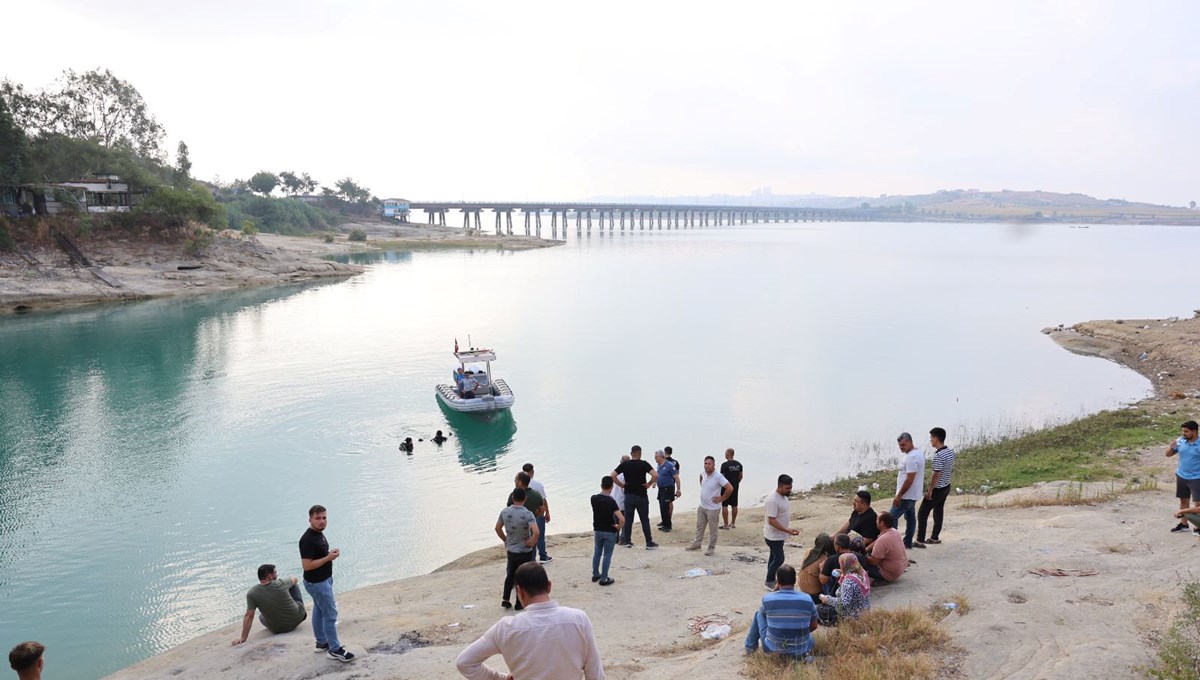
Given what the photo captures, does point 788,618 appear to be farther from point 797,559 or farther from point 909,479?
point 797,559

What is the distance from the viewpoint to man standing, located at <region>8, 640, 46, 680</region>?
588 cm

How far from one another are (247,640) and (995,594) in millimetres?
10024

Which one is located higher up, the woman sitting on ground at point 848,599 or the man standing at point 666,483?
the woman sitting on ground at point 848,599

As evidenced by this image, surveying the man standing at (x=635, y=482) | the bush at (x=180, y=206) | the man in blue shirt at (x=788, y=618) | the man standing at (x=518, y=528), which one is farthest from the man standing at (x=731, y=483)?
the bush at (x=180, y=206)

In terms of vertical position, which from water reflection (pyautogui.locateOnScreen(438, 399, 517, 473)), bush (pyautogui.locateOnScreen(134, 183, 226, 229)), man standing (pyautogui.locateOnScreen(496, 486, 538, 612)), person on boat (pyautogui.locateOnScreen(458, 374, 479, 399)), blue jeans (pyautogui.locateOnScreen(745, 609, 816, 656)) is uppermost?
bush (pyautogui.locateOnScreen(134, 183, 226, 229))

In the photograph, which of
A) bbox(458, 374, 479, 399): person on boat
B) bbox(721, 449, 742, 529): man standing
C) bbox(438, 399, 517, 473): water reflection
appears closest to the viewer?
bbox(721, 449, 742, 529): man standing

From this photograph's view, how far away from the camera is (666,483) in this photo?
1516 centimetres

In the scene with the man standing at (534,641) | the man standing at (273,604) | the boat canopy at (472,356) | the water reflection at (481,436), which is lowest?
the water reflection at (481,436)

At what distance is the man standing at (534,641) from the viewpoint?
474 cm

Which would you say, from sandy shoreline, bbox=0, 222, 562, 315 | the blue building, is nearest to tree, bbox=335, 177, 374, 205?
the blue building

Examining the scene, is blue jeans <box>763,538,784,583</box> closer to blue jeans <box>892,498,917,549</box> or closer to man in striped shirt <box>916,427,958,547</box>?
blue jeans <box>892,498,917,549</box>

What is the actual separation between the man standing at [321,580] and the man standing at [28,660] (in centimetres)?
285

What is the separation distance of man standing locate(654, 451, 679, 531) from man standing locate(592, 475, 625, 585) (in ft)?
11.6

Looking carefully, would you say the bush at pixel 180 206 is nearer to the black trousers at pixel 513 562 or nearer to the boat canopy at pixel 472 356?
the boat canopy at pixel 472 356
